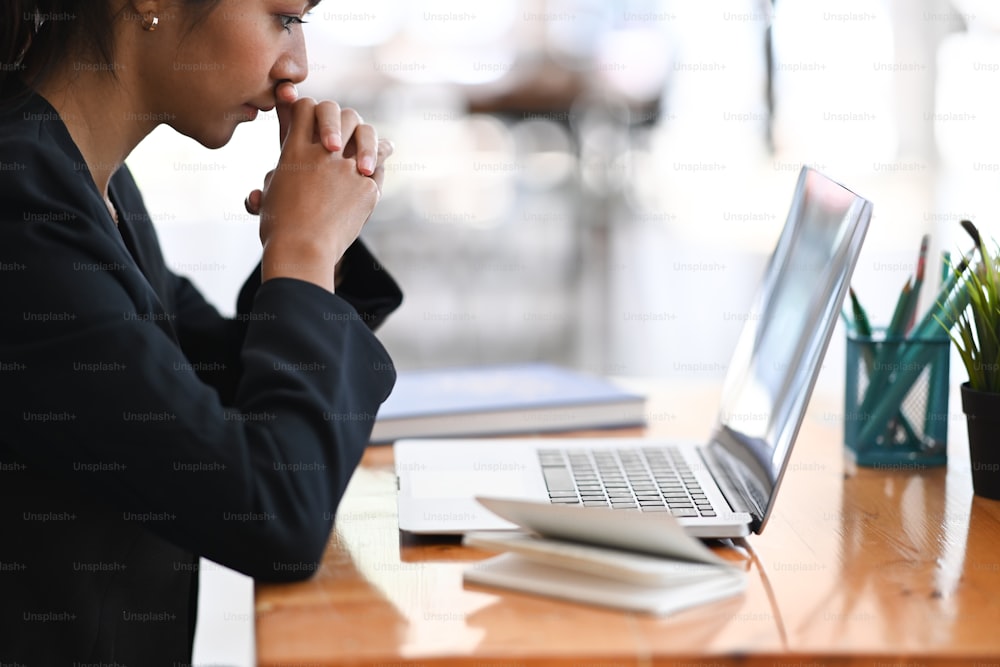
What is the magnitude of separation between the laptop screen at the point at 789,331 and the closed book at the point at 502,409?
0.51 ft

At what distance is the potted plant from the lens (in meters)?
0.92

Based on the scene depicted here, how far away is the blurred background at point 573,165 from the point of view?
10.5 ft

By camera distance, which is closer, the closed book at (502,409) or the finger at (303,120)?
the finger at (303,120)

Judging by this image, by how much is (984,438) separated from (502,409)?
1.62 feet

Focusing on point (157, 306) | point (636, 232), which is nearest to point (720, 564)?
point (157, 306)

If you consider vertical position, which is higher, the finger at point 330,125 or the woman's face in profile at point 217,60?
the woman's face in profile at point 217,60

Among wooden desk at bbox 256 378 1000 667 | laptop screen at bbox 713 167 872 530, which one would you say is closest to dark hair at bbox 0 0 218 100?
wooden desk at bbox 256 378 1000 667

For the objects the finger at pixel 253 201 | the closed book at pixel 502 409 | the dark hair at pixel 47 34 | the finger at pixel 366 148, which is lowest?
the closed book at pixel 502 409

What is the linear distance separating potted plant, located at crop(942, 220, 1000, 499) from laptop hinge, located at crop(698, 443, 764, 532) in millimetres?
211

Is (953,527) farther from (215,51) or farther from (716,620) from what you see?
(215,51)

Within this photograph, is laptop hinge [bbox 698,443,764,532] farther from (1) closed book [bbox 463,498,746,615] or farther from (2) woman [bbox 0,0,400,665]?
(2) woman [bbox 0,0,400,665]

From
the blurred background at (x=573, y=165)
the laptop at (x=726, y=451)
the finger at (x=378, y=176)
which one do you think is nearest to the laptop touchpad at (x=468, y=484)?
the laptop at (x=726, y=451)

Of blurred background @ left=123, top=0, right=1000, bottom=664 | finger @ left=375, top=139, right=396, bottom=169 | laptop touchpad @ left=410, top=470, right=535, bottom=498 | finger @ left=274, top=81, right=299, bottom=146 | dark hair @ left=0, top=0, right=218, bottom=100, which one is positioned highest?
dark hair @ left=0, top=0, right=218, bottom=100

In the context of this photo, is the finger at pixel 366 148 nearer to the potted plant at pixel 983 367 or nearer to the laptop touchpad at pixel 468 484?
the laptop touchpad at pixel 468 484
